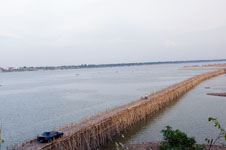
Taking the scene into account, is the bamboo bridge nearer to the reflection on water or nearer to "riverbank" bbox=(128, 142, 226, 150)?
the reflection on water

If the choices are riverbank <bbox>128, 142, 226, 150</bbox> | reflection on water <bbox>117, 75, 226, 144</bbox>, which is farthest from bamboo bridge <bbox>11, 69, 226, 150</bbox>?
riverbank <bbox>128, 142, 226, 150</bbox>

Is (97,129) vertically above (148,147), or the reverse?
(97,129)

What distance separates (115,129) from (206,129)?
1203 cm

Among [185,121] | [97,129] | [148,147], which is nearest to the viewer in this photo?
[148,147]

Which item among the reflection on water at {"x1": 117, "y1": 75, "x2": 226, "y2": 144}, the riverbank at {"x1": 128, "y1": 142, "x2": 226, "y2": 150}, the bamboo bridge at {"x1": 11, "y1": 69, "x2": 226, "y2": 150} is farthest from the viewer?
the reflection on water at {"x1": 117, "y1": 75, "x2": 226, "y2": 144}

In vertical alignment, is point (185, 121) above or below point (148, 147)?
below

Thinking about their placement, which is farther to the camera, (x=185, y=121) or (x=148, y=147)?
(x=185, y=121)

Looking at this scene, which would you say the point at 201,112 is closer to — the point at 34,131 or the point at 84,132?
the point at 84,132

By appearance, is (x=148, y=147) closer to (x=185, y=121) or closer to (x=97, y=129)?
(x=97, y=129)

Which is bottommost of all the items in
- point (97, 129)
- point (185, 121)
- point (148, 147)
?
point (185, 121)

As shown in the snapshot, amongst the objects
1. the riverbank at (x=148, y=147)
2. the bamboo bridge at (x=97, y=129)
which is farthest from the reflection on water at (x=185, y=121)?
the riverbank at (x=148, y=147)

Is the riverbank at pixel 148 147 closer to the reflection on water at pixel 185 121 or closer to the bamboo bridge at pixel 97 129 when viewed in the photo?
the reflection on water at pixel 185 121

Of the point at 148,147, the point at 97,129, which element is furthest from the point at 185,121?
the point at 97,129

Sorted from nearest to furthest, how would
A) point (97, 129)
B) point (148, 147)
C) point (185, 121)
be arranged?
point (148, 147) < point (97, 129) < point (185, 121)
